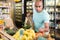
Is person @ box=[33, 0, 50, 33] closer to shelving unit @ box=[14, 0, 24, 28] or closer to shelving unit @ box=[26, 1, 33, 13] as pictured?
shelving unit @ box=[26, 1, 33, 13]

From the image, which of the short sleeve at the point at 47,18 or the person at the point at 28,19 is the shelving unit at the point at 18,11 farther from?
the short sleeve at the point at 47,18

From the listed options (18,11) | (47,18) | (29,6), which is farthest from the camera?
(18,11)

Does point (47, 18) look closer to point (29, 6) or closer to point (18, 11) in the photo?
point (29, 6)

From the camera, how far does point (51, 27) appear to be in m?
3.17

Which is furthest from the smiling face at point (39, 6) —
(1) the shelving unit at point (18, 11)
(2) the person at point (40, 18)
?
(1) the shelving unit at point (18, 11)

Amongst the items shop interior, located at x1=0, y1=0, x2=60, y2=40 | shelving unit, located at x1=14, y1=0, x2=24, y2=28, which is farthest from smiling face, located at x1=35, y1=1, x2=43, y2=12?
shelving unit, located at x1=14, y1=0, x2=24, y2=28

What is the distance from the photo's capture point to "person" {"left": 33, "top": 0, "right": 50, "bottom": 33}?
317 centimetres

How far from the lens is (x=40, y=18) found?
3.25 metres

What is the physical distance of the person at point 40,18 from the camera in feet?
10.4

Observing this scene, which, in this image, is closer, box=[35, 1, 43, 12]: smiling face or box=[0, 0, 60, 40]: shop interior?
box=[35, 1, 43, 12]: smiling face

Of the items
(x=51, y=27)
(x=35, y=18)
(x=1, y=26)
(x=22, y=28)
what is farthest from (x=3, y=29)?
(x=51, y=27)

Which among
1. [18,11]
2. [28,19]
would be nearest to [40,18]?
[28,19]

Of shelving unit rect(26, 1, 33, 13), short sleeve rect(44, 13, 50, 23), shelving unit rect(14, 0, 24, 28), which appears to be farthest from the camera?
shelving unit rect(14, 0, 24, 28)

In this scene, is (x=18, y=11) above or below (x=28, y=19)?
above
